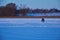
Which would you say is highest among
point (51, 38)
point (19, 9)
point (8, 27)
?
point (19, 9)

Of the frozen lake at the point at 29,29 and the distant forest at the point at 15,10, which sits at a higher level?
the distant forest at the point at 15,10

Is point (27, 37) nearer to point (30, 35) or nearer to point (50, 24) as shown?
point (30, 35)

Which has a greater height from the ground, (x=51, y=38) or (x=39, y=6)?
(x=39, y=6)

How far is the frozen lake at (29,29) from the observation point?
63.0 inches

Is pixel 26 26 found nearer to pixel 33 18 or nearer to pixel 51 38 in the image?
pixel 33 18

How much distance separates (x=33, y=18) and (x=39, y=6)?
0.62 ft

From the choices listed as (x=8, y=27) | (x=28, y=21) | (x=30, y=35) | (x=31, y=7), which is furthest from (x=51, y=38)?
(x=8, y=27)

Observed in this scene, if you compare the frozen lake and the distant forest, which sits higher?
the distant forest

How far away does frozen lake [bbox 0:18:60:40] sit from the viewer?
1.60 meters

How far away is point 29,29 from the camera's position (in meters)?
1.61

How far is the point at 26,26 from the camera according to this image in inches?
63.6

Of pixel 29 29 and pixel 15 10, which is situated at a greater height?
pixel 15 10

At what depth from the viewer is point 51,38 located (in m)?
1.60

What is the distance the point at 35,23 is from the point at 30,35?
0.18 meters
